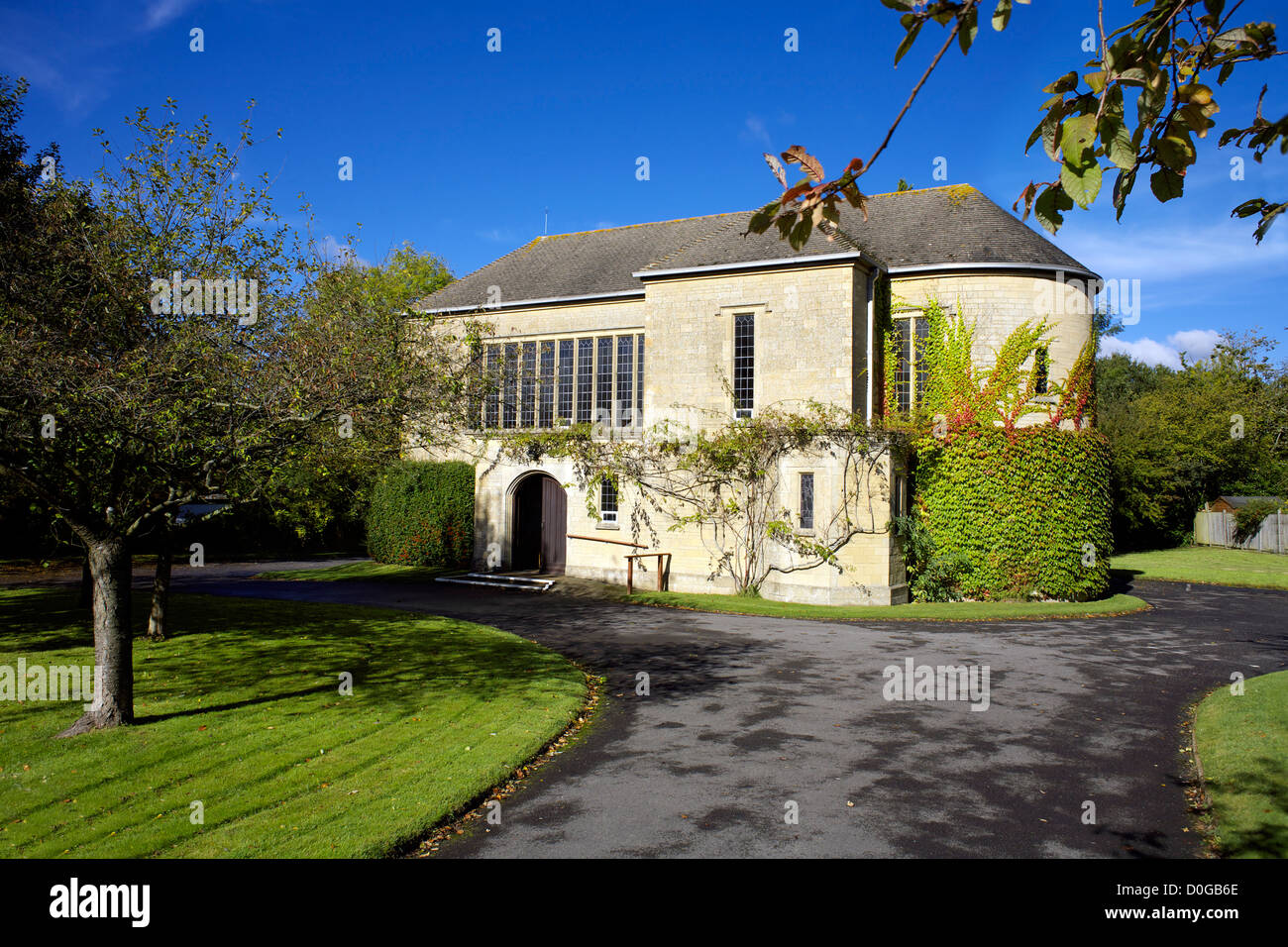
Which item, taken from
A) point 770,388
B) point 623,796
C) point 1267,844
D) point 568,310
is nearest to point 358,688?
point 623,796

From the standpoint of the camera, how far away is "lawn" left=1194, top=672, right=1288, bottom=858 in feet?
19.7

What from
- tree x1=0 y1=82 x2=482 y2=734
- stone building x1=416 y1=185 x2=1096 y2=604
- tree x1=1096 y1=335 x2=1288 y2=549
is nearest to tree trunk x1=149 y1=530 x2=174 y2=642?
tree x1=0 y1=82 x2=482 y2=734

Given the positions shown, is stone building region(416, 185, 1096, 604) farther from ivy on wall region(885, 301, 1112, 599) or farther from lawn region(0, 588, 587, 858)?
lawn region(0, 588, 587, 858)

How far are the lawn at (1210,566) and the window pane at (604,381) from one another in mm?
19884

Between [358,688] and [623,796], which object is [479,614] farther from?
[623,796]

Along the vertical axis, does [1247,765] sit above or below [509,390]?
below

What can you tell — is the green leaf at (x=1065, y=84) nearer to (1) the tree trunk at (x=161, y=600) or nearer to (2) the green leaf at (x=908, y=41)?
(2) the green leaf at (x=908, y=41)

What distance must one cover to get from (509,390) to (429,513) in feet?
18.4

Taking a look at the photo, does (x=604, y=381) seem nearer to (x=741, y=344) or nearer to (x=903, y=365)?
(x=741, y=344)

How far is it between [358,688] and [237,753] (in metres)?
2.73

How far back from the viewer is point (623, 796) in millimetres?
6898

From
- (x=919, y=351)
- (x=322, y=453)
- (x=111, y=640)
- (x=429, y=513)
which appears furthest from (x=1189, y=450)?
(x=111, y=640)

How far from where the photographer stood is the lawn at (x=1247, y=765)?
6004mm

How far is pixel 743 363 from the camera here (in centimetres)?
2128
